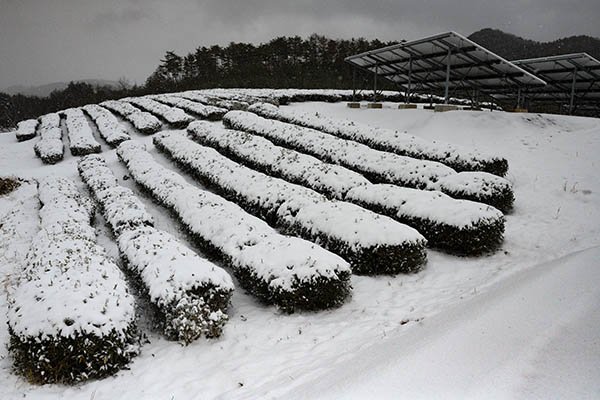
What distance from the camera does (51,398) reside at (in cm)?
458

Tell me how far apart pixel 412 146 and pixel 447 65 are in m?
9.45

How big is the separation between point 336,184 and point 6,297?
797 centimetres

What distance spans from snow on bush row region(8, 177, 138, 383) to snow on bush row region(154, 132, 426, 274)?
388 cm

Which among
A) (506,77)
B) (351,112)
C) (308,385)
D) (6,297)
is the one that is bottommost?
(6,297)

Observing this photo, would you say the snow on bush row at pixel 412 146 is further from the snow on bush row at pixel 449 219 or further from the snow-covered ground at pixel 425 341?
the snow on bush row at pixel 449 219

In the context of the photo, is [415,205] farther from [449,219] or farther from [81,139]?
[81,139]

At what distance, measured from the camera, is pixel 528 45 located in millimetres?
59906

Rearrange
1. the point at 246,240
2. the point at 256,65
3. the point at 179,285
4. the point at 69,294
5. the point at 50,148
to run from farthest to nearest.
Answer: the point at 256,65 < the point at 50,148 < the point at 246,240 < the point at 179,285 < the point at 69,294

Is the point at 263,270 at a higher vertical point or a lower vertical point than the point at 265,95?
lower

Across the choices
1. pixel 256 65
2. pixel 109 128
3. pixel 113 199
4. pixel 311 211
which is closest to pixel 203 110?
pixel 109 128

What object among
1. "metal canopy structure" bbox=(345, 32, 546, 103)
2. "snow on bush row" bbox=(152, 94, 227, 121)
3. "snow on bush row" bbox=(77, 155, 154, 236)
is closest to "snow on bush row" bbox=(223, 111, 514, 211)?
"snow on bush row" bbox=(77, 155, 154, 236)

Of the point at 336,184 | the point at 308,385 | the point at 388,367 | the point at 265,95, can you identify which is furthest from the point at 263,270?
the point at 265,95

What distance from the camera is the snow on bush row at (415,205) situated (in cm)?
788

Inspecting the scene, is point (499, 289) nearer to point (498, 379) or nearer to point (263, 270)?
point (498, 379)
